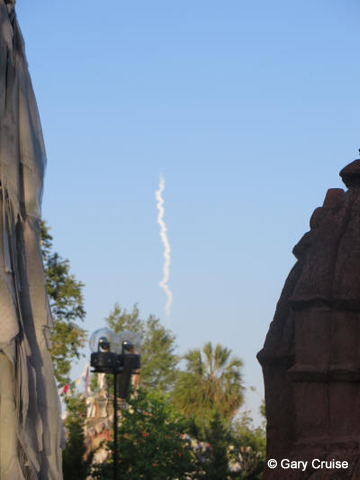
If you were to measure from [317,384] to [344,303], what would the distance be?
53 cm

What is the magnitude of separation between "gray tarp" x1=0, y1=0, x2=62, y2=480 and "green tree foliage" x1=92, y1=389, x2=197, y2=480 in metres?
14.9

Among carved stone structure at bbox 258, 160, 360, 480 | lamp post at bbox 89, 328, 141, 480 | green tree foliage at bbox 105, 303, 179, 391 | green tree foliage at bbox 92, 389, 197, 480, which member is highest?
green tree foliage at bbox 105, 303, 179, 391

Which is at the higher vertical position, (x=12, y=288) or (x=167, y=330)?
(x=167, y=330)

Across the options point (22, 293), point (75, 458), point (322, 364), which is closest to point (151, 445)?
point (75, 458)

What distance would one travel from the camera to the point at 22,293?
404cm

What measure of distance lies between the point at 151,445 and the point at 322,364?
14572 mm

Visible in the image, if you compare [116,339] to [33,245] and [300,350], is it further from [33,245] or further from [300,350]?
[33,245]

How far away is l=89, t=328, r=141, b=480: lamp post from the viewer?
13859 millimetres

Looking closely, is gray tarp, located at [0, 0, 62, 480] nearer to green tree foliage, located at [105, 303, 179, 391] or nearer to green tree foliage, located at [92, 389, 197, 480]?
green tree foliage, located at [92, 389, 197, 480]

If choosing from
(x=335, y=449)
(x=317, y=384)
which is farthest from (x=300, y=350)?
(x=335, y=449)

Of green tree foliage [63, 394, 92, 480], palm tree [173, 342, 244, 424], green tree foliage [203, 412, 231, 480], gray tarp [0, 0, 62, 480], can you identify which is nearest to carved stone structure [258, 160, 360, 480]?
gray tarp [0, 0, 62, 480]

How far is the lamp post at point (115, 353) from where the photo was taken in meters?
13.9

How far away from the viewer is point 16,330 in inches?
148

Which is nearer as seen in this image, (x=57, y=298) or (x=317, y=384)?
(x=317, y=384)
